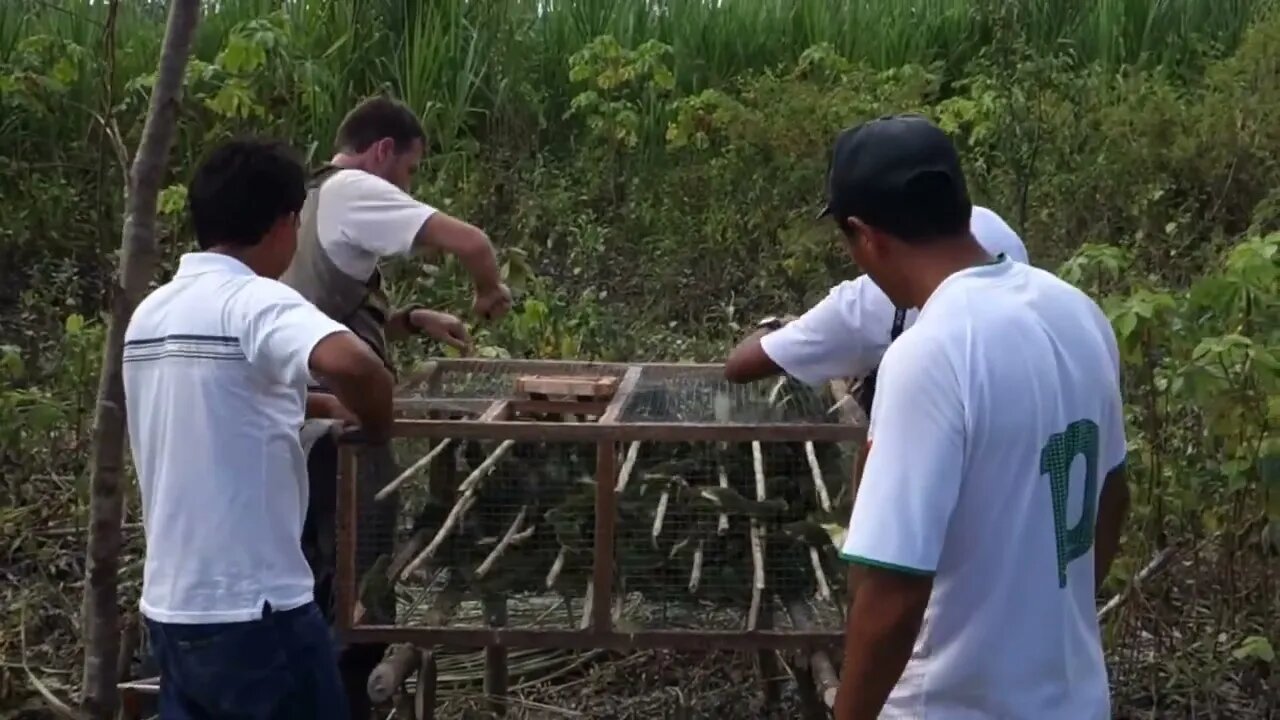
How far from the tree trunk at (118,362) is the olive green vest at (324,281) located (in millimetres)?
613

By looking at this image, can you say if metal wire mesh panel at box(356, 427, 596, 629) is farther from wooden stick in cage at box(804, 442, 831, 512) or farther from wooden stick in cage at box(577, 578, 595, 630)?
wooden stick in cage at box(804, 442, 831, 512)

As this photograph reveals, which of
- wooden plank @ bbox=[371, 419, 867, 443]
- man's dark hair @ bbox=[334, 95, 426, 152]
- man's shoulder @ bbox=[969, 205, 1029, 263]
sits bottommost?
wooden plank @ bbox=[371, 419, 867, 443]

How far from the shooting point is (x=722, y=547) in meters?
3.19

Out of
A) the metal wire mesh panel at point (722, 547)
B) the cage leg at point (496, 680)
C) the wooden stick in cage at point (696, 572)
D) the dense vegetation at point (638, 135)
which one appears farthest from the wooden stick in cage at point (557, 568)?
the dense vegetation at point (638, 135)

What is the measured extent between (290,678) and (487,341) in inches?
132

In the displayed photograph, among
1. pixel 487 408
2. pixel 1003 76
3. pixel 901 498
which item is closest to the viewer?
pixel 901 498

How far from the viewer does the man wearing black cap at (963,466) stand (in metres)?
1.76

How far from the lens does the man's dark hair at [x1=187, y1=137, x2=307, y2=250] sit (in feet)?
8.87

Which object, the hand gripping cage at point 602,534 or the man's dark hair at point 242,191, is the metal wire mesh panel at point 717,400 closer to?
the hand gripping cage at point 602,534

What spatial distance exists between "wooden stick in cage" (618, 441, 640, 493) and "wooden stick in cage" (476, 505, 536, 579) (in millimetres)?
231

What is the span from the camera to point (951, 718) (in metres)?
1.89

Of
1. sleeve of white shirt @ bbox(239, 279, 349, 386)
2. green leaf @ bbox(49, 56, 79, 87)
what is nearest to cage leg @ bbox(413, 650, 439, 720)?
sleeve of white shirt @ bbox(239, 279, 349, 386)

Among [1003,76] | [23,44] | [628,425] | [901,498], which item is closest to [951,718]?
[901,498]

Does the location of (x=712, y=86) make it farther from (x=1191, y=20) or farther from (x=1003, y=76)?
(x=1191, y=20)
